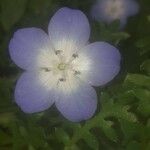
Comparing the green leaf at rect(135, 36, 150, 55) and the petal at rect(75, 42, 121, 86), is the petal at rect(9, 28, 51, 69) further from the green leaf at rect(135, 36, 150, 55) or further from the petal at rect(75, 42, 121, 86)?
the green leaf at rect(135, 36, 150, 55)

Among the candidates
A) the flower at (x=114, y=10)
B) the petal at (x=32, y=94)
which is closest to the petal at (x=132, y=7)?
the flower at (x=114, y=10)

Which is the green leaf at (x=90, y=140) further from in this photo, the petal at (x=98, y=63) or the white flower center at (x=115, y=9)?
the white flower center at (x=115, y=9)

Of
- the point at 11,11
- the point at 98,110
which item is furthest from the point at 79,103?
the point at 11,11

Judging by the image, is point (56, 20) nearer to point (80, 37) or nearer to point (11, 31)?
point (80, 37)

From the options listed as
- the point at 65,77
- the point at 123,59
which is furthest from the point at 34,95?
the point at 123,59

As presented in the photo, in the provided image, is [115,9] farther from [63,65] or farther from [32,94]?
[32,94]
